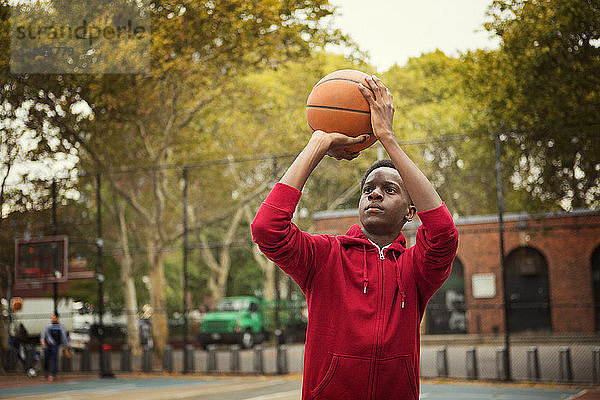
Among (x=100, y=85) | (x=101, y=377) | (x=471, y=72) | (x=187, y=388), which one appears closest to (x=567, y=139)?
(x=471, y=72)

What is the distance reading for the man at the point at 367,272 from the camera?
2.42m

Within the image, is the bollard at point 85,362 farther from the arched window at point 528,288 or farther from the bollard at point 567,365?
the arched window at point 528,288

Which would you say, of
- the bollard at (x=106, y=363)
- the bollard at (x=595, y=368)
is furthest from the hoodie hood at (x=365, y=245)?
the bollard at (x=106, y=363)

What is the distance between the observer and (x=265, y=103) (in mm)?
22125

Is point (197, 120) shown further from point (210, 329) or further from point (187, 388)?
point (187, 388)

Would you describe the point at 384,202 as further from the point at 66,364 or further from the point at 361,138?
the point at 66,364

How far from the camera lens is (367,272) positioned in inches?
99.0

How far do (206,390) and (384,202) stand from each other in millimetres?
11118

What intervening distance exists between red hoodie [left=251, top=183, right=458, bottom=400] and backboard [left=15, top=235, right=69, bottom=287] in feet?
48.3

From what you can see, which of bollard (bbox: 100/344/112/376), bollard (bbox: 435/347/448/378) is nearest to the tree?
bollard (bbox: 435/347/448/378)

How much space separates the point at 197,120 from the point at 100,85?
20.7 ft

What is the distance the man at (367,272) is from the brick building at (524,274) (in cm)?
2000

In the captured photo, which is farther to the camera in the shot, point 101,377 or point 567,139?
point 101,377

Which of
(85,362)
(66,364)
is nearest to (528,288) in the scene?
(85,362)
